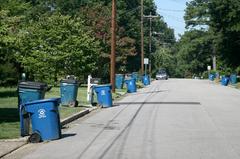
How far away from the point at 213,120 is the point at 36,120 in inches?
→ 299

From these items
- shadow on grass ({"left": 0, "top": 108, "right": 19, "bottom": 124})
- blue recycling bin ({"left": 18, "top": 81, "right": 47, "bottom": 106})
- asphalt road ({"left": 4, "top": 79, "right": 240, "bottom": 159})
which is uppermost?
blue recycling bin ({"left": 18, "top": 81, "right": 47, "bottom": 106})

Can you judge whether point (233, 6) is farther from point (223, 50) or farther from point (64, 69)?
point (64, 69)

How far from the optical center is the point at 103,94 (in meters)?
26.2

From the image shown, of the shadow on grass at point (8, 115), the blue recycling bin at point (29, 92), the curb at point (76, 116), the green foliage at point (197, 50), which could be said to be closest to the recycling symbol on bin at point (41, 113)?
the blue recycling bin at point (29, 92)

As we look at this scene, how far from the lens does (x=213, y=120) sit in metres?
19.4

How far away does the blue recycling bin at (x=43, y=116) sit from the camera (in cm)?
1368

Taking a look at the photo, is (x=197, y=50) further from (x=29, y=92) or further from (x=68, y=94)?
(x=29, y=92)

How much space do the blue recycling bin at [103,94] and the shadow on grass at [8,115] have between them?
19.0ft

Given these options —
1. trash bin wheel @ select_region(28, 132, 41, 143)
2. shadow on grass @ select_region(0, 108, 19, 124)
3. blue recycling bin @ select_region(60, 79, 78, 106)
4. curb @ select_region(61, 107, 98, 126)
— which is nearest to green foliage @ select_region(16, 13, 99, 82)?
blue recycling bin @ select_region(60, 79, 78, 106)

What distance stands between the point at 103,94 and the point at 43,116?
12538 millimetres

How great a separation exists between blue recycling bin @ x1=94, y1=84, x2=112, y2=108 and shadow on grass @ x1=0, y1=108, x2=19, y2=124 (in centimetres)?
580

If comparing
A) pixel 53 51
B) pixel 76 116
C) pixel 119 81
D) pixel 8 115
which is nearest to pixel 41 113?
pixel 8 115

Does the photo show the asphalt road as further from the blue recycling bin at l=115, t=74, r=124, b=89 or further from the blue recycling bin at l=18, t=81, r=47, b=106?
the blue recycling bin at l=115, t=74, r=124, b=89

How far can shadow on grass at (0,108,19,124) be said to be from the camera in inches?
693
